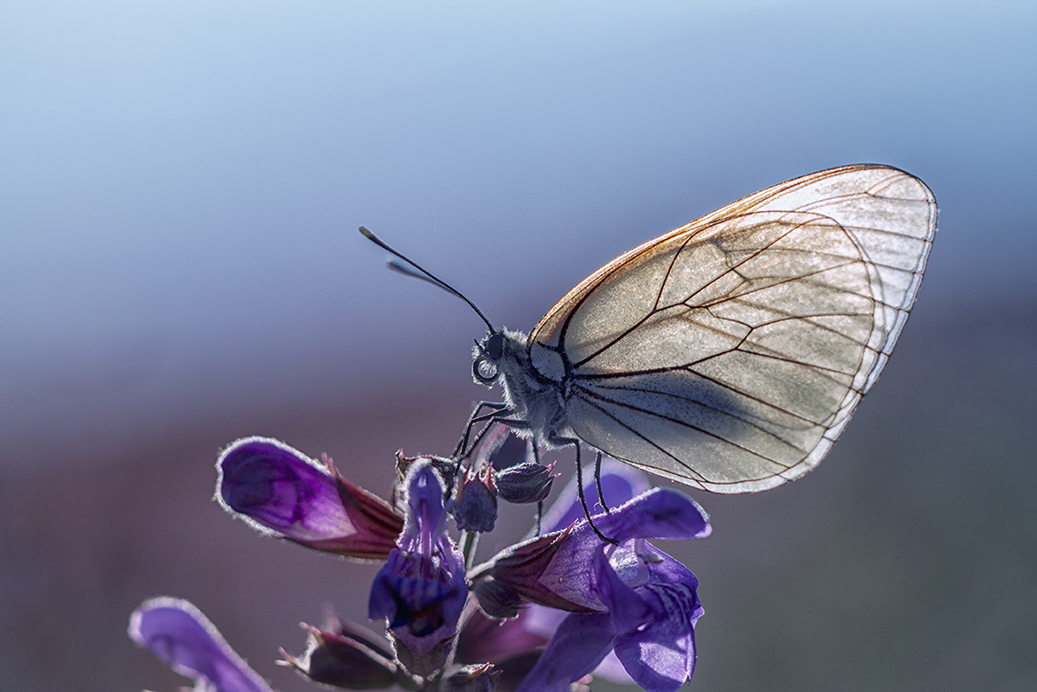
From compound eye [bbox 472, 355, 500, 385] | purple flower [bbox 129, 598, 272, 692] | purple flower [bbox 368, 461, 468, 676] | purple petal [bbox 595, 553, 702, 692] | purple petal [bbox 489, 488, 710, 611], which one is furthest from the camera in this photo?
compound eye [bbox 472, 355, 500, 385]

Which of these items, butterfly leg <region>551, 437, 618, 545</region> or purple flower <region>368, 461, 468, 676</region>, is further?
butterfly leg <region>551, 437, 618, 545</region>

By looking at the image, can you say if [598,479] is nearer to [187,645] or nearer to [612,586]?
[612,586]

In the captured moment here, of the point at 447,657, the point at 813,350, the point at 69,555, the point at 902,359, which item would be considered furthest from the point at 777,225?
the point at 902,359

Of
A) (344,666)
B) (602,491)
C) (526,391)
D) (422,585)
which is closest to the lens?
(422,585)

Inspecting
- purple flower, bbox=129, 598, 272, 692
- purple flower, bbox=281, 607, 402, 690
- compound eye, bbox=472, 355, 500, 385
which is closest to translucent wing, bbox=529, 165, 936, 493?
compound eye, bbox=472, 355, 500, 385

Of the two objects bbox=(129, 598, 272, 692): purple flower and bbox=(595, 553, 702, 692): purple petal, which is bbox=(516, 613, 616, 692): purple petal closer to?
bbox=(595, 553, 702, 692): purple petal

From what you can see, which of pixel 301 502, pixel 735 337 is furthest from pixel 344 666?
pixel 735 337

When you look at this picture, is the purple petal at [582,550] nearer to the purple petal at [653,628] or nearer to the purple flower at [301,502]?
the purple petal at [653,628]

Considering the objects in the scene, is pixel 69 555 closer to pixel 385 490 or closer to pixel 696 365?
pixel 385 490
